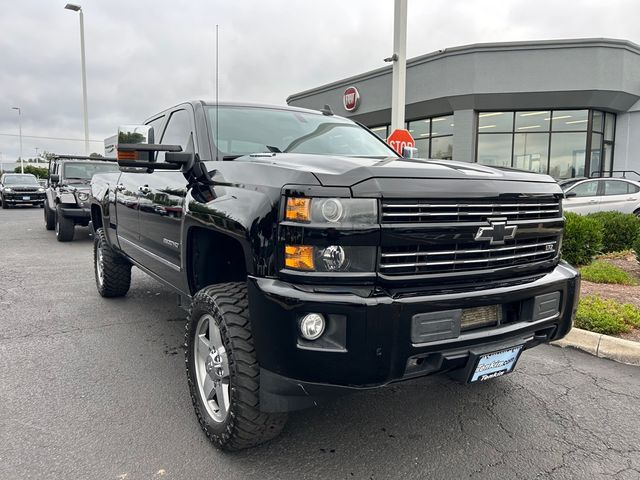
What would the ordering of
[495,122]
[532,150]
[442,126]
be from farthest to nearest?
[442,126] < [495,122] < [532,150]

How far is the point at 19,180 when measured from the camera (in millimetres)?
24141

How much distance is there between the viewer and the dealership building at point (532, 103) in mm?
17641

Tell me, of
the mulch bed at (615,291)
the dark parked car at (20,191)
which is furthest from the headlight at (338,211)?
the dark parked car at (20,191)

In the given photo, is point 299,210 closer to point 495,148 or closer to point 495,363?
point 495,363

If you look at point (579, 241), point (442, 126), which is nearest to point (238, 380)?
point (579, 241)

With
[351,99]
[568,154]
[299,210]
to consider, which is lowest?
[299,210]

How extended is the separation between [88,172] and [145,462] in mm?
11256

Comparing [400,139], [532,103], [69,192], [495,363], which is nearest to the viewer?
[495,363]

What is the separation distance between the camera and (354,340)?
213 centimetres

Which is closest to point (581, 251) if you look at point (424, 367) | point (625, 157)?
point (424, 367)

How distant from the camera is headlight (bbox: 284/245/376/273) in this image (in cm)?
219

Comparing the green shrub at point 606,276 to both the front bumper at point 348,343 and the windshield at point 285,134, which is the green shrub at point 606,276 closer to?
the windshield at point 285,134

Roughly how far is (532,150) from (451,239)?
18.8 metres

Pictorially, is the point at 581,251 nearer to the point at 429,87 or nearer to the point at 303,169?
the point at 303,169
